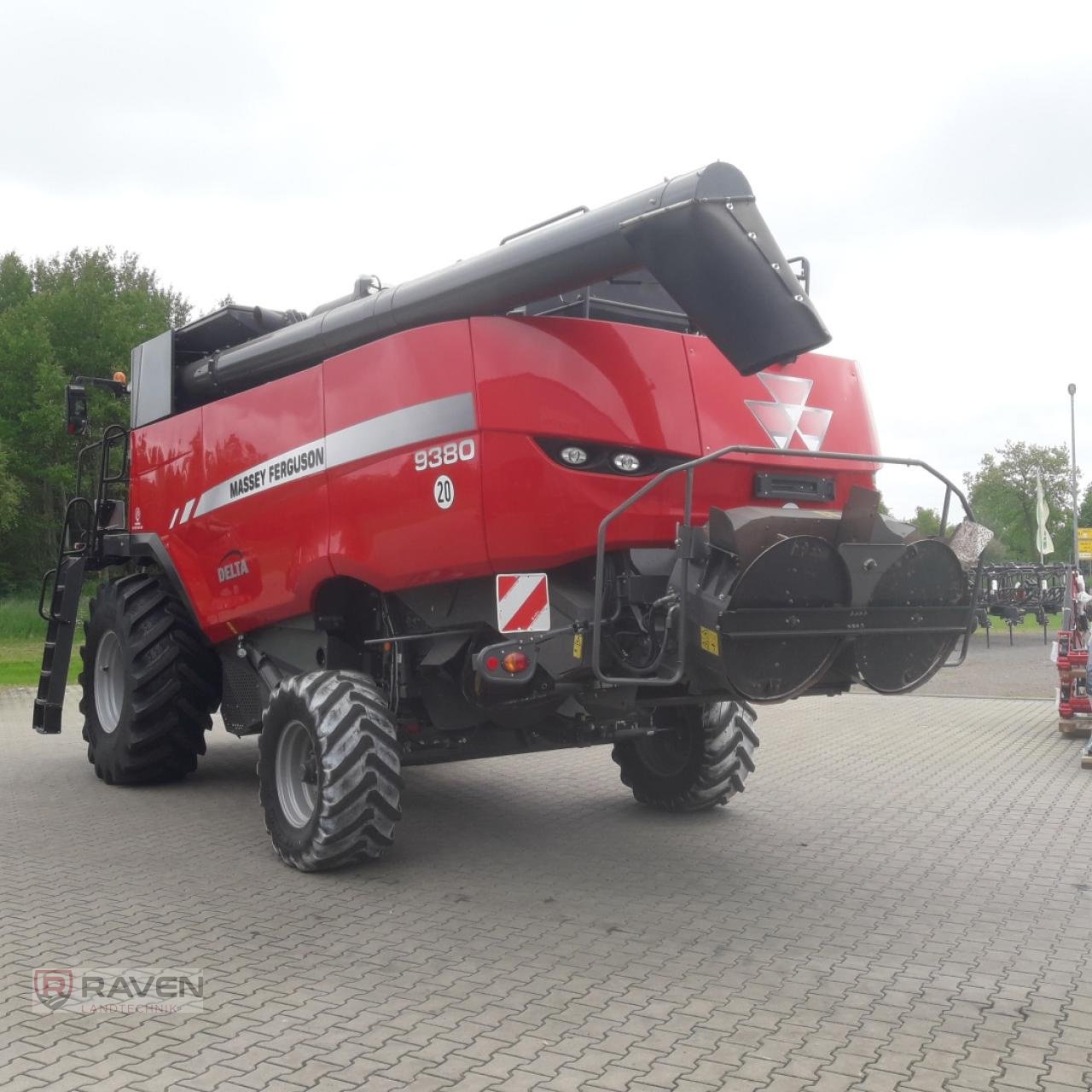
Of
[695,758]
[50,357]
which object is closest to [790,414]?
[695,758]

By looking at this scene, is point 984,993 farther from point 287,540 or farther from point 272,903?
point 287,540

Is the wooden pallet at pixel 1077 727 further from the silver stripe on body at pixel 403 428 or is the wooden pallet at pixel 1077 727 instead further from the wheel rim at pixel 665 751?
the silver stripe on body at pixel 403 428

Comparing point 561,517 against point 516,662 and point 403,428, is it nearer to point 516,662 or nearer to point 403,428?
point 516,662

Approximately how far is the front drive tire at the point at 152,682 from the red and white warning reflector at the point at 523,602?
11.9ft

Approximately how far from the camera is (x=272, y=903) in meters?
5.81

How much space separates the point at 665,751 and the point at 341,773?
260 cm

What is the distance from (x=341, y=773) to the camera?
236 inches

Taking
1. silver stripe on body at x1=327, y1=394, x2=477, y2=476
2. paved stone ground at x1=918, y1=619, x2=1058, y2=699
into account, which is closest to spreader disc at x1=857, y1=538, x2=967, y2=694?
silver stripe on body at x1=327, y1=394, x2=477, y2=476

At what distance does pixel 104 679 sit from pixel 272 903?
4.10 m

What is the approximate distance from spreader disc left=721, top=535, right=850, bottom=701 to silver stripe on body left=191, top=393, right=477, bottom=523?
4.85ft

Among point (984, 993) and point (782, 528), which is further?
point (782, 528)

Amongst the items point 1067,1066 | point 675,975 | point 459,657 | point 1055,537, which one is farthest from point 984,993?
point 1055,537

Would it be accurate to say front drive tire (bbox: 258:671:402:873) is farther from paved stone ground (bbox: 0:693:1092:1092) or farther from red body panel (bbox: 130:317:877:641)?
red body panel (bbox: 130:317:877:641)

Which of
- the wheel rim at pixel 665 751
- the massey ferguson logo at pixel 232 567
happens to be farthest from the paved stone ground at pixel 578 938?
the massey ferguson logo at pixel 232 567
